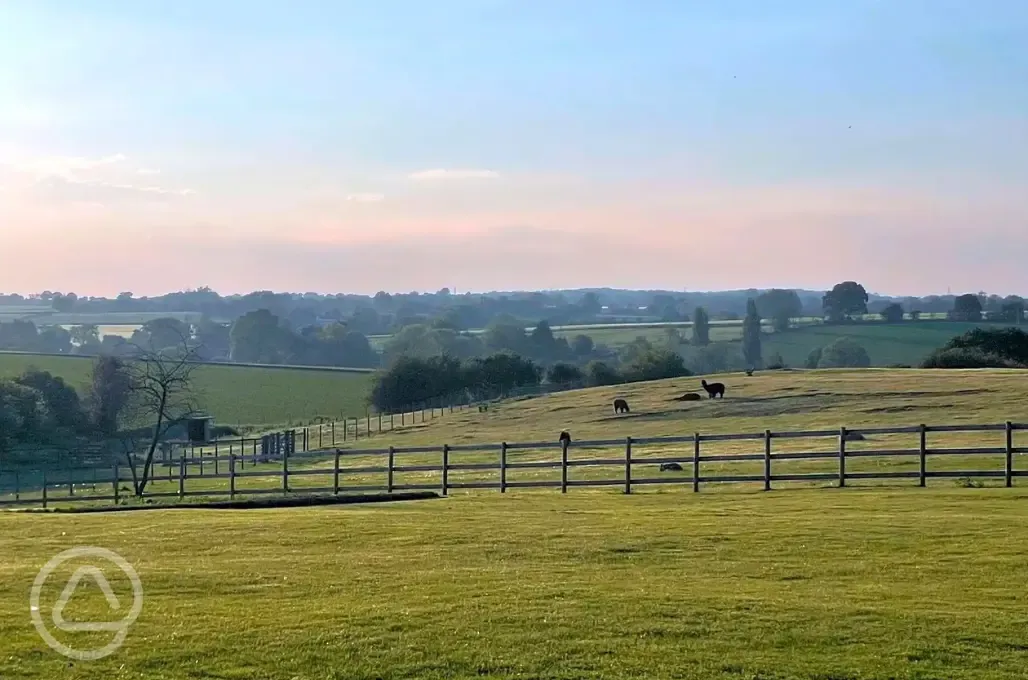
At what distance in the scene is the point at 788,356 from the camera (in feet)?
414

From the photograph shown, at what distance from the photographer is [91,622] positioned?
38.7 ft

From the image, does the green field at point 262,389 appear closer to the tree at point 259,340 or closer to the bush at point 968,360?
the tree at point 259,340

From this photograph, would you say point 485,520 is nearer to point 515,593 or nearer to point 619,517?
point 619,517

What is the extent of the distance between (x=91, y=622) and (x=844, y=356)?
111m

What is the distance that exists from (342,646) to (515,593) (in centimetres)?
262

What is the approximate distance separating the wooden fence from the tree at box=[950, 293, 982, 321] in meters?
115

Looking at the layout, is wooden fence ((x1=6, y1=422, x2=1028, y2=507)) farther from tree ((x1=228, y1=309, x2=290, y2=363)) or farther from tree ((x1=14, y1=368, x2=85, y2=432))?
tree ((x1=228, y1=309, x2=290, y2=363))

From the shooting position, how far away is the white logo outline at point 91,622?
36.2 feet

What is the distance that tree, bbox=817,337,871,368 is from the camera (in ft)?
377

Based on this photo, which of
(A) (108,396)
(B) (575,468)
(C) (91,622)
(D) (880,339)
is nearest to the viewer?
(C) (91,622)

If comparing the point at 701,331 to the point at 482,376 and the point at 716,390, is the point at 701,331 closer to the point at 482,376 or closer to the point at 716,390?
the point at 482,376

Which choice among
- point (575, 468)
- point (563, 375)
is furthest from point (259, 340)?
point (575, 468)

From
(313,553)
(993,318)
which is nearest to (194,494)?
(313,553)

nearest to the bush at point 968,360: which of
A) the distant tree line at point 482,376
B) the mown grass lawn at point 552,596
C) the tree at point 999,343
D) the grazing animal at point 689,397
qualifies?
the tree at point 999,343
